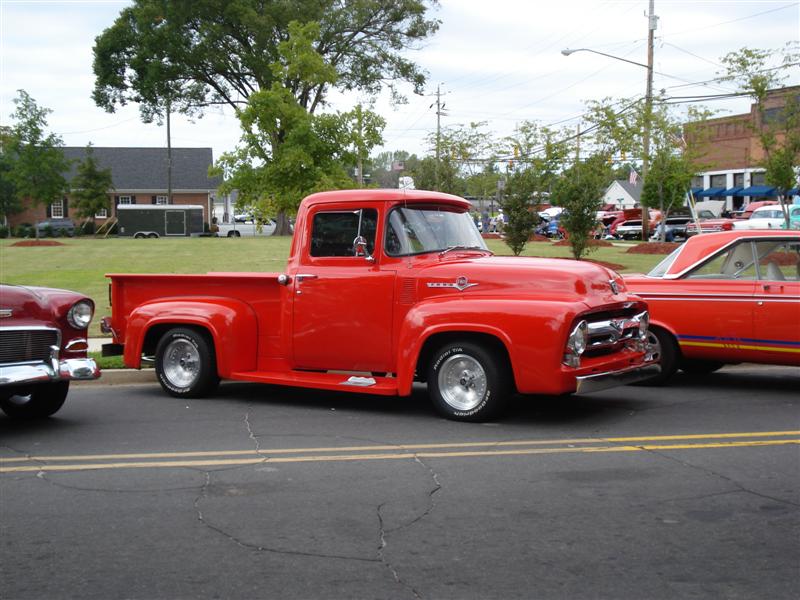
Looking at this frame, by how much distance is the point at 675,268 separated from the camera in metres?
10.3

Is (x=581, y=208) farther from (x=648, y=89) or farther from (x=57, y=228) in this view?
(x=57, y=228)

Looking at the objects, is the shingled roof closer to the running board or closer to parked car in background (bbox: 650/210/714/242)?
parked car in background (bbox: 650/210/714/242)

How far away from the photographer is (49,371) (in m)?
7.71

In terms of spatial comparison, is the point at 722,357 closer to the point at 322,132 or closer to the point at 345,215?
the point at 345,215

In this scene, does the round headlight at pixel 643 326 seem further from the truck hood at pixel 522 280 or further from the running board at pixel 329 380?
the running board at pixel 329 380

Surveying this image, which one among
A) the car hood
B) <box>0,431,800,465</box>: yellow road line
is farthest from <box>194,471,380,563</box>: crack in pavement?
the car hood

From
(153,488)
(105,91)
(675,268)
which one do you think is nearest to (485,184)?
(105,91)

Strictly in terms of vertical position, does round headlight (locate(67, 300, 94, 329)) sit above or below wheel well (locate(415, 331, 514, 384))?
above

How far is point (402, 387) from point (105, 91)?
5888cm

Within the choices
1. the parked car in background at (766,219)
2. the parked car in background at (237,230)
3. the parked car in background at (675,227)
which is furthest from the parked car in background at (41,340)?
the parked car in background at (237,230)

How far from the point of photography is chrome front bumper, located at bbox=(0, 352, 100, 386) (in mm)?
7426

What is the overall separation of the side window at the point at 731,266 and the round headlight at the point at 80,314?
248 inches

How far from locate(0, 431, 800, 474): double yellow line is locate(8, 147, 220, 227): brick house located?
239ft

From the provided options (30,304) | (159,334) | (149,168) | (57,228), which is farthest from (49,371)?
(149,168)
